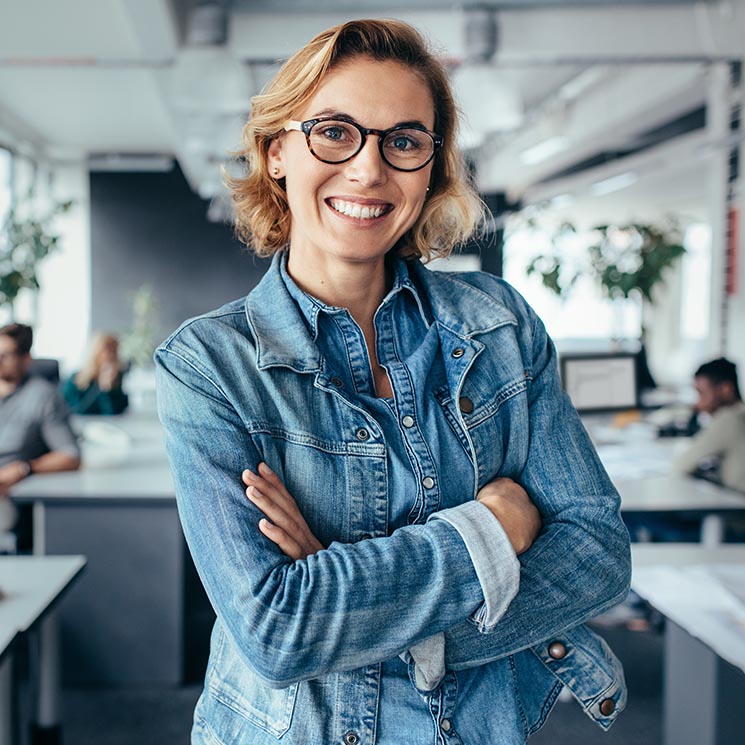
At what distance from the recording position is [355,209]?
1.13m

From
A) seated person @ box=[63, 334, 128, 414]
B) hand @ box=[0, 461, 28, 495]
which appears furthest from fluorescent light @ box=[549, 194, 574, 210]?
hand @ box=[0, 461, 28, 495]

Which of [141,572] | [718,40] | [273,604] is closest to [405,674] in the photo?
[273,604]

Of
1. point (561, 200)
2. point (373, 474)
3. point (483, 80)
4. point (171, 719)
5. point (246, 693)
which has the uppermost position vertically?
point (561, 200)

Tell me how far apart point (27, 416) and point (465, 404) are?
3.13m

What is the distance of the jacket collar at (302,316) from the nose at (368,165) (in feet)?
0.65

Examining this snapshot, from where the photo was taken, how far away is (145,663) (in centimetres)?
335

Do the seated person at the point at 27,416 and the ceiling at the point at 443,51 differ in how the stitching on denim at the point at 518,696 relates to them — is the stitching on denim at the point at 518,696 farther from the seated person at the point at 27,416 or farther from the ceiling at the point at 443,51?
the seated person at the point at 27,416

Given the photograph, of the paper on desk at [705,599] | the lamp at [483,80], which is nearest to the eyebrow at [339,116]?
the paper on desk at [705,599]

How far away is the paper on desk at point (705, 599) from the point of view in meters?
1.64

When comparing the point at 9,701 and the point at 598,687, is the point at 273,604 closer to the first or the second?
the point at 598,687

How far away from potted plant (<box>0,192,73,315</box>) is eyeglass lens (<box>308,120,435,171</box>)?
12.9ft

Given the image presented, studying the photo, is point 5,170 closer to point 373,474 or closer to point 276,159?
point 276,159

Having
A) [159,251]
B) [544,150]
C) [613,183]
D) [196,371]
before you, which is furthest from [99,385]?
[613,183]

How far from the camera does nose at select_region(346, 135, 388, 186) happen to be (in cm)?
111
